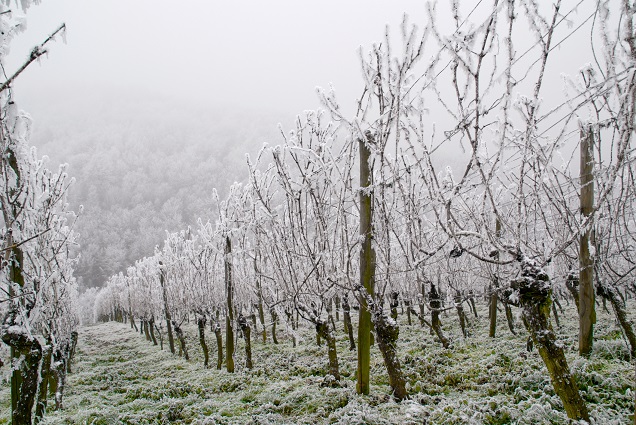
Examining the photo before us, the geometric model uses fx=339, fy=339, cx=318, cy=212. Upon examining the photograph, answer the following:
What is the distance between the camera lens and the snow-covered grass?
14.6 ft

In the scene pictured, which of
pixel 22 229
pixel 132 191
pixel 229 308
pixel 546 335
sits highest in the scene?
pixel 132 191

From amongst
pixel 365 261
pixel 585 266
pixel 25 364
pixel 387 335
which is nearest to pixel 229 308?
pixel 25 364

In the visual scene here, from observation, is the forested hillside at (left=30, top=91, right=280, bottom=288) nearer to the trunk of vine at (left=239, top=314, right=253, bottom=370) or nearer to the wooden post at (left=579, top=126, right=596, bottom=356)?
the trunk of vine at (left=239, top=314, right=253, bottom=370)

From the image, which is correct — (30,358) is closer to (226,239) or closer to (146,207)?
(226,239)

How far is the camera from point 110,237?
10188 cm

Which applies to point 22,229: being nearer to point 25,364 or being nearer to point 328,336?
point 25,364

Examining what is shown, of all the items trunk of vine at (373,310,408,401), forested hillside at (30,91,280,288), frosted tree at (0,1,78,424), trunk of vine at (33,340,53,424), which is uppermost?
forested hillside at (30,91,280,288)

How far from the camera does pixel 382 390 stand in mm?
6117

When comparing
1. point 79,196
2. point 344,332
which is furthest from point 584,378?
point 79,196

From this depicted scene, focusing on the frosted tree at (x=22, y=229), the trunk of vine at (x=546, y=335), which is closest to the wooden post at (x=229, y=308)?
the frosted tree at (x=22, y=229)

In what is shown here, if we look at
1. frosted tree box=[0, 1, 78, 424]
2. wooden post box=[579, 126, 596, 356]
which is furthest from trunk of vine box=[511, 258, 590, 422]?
frosted tree box=[0, 1, 78, 424]

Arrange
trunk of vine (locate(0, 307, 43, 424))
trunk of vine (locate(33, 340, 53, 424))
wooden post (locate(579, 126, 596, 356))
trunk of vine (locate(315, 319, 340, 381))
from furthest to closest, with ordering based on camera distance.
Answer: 1. trunk of vine (locate(33, 340, 53, 424))
2. trunk of vine (locate(315, 319, 340, 381))
3. wooden post (locate(579, 126, 596, 356))
4. trunk of vine (locate(0, 307, 43, 424))

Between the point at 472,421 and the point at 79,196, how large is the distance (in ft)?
509

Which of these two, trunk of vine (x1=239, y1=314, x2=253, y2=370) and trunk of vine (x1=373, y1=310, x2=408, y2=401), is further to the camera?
trunk of vine (x1=239, y1=314, x2=253, y2=370)
